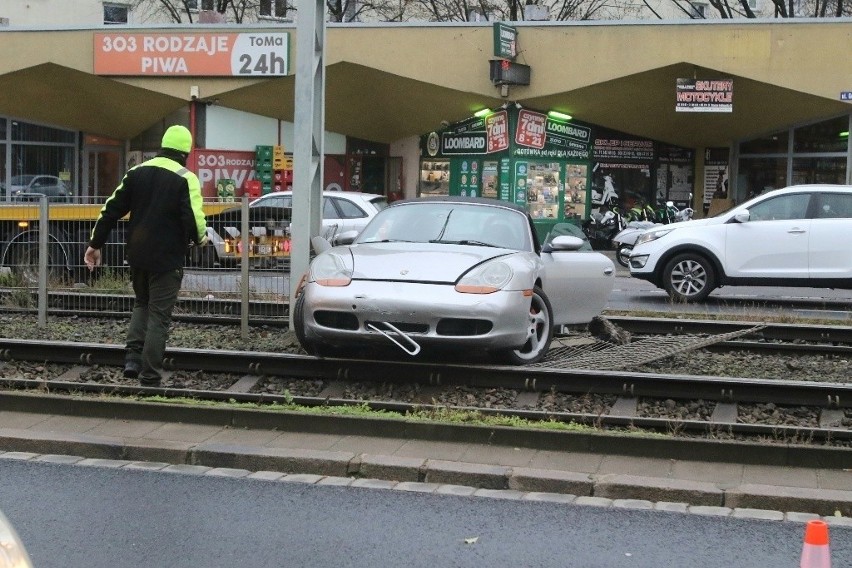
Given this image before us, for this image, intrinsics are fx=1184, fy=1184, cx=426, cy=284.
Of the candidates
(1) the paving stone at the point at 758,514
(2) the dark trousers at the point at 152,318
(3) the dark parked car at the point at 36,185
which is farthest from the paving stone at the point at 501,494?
(3) the dark parked car at the point at 36,185

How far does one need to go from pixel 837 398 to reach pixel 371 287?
3.28m

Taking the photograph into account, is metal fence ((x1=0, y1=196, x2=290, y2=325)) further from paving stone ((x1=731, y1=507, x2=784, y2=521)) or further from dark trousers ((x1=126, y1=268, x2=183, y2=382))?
paving stone ((x1=731, y1=507, x2=784, y2=521))

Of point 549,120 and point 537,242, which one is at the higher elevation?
point 549,120

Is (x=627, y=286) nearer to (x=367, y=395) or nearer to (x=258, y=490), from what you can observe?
(x=367, y=395)

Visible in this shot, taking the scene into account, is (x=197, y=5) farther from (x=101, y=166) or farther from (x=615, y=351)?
(x=615, y=351)

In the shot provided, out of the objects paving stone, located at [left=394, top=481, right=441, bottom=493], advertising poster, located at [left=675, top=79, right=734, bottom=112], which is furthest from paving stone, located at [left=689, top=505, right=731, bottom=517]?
advertising poster, located at [left=675, top=79, right=734, bottom=112]

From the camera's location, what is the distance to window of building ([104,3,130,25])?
144 feet

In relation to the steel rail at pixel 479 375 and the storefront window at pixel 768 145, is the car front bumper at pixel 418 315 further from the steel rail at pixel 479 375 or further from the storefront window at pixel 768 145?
the storefront window at pixel 768 145

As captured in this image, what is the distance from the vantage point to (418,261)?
878 cm

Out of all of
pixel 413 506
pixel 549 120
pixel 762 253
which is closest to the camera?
pixel 413 506

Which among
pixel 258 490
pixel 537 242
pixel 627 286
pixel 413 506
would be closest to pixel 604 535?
pixel 413 506

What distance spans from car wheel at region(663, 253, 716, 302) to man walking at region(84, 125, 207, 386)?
9521mm

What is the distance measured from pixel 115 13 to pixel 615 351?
3827 centimetres

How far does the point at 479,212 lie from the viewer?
9961 mm
